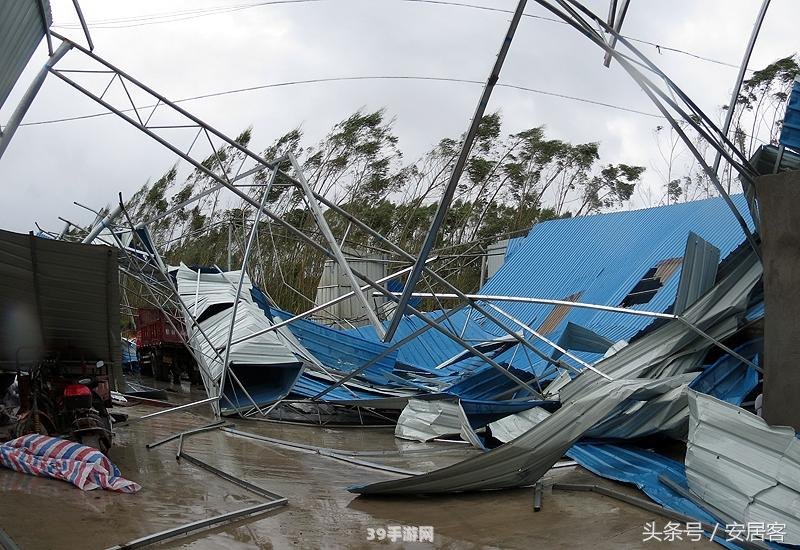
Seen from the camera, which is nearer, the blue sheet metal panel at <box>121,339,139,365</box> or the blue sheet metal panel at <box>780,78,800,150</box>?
the blue sheet metal panel at <box>780,78,800,150</box>

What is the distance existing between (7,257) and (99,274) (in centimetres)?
95

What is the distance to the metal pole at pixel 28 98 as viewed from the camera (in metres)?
6.70

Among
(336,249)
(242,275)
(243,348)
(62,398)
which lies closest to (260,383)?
(243,348)

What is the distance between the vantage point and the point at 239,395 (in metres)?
14.4

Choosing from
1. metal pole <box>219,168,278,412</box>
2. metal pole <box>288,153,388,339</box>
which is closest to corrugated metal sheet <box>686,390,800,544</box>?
metal pole <box>288,153,388,339</box>

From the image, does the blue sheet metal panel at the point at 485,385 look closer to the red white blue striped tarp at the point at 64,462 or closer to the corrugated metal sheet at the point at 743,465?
the corrugated metal sheet at the point at 743,465

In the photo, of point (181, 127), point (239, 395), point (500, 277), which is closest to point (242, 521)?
point (181, 127)

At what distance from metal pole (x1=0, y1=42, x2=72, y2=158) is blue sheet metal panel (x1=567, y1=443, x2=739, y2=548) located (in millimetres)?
6735

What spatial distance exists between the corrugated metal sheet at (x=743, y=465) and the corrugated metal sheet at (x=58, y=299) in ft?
21.2

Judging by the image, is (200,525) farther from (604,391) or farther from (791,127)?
(791,127)

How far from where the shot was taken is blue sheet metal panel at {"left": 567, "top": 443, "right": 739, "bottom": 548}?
6.60 m

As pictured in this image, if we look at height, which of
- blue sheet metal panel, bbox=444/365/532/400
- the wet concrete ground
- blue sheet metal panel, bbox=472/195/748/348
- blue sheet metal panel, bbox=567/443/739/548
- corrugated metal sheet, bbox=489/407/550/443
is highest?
blue sheet metal panel, bbox=472/195/748/348

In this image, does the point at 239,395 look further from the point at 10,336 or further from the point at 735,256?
the point at 735,256

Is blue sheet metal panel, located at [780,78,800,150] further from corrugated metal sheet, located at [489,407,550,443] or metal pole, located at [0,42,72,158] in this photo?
metal pole, located at [0,42,72,158]
